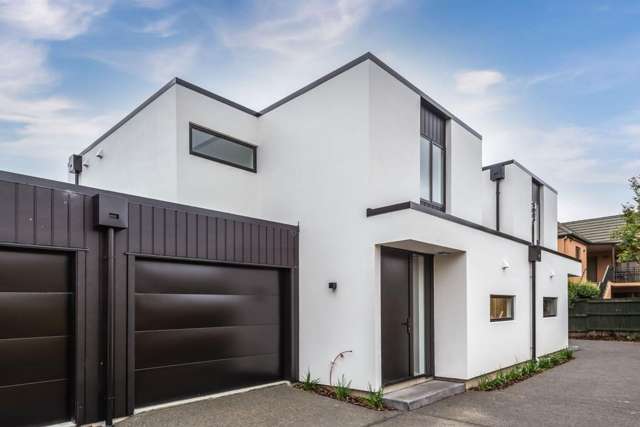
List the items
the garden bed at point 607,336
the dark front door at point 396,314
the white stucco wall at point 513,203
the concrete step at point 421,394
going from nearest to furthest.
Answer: the concrete step at point 421,394 → the dark front door at point 396,314 → the white stucco wall at point 513,203 → the garden bed at point 607,336

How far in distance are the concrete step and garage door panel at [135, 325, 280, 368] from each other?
2067 mm

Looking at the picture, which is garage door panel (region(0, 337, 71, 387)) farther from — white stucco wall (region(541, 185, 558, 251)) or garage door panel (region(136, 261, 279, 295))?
white stucco wall (region(541, 185, 558, 251))

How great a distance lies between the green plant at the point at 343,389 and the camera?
262 inches

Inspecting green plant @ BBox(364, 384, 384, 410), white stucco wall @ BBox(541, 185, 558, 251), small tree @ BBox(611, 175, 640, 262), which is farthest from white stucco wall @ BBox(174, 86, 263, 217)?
small tree @ BBox(611, 175, 640, 262)

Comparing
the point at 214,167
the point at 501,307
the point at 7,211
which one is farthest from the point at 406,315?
the point at 7,211

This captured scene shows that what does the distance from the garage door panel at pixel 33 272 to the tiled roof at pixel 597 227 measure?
2485 centimetres

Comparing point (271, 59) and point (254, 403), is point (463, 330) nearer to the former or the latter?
point (254, 403)

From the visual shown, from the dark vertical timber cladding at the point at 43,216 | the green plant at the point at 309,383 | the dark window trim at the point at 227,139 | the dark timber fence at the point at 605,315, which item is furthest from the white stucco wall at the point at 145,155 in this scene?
the dark timber fence at the point at 605,315

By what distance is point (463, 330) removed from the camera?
295 inches

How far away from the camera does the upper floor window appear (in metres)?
→ 8.55

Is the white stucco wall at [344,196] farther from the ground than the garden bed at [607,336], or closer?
farther from the ground

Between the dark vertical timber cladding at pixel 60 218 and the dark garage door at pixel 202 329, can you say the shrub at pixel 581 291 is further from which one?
the dark vertical timber cladding at pixel 60 218

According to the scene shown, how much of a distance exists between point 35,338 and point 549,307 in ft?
36.5

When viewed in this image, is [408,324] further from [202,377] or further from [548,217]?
[548,217]
